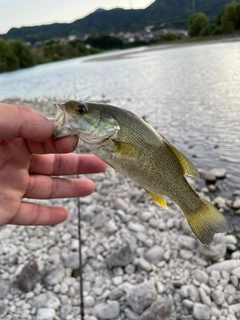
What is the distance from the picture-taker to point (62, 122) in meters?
→ 1.83

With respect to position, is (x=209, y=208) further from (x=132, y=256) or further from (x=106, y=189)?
(x=106, y=189)

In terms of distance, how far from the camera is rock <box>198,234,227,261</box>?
3.68 metres

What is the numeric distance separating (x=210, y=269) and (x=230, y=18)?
70.1 m

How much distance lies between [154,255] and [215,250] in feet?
2.21

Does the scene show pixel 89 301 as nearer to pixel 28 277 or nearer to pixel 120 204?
pixel 28 277

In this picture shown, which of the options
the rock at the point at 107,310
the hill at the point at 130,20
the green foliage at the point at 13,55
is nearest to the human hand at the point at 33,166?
the rock at the point at 107,310

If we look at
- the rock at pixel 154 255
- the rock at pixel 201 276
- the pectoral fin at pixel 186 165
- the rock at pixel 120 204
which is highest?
the pectoral fin at pixel 186 165

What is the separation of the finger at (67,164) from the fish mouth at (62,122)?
79cm

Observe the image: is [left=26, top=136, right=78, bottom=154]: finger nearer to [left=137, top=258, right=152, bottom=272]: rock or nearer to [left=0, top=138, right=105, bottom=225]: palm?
[left=0, top=138, right=105, bottom=225]: palm

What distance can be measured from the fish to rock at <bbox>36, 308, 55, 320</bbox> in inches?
76.4

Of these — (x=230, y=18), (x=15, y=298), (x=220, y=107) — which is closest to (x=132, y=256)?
(x=15, y=298)

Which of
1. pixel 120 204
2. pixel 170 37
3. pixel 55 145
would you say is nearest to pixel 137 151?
pixel 55 145

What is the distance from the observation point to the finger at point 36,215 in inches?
102

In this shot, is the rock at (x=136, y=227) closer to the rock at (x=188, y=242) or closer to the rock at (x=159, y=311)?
the rock at (x=188, y=242)
